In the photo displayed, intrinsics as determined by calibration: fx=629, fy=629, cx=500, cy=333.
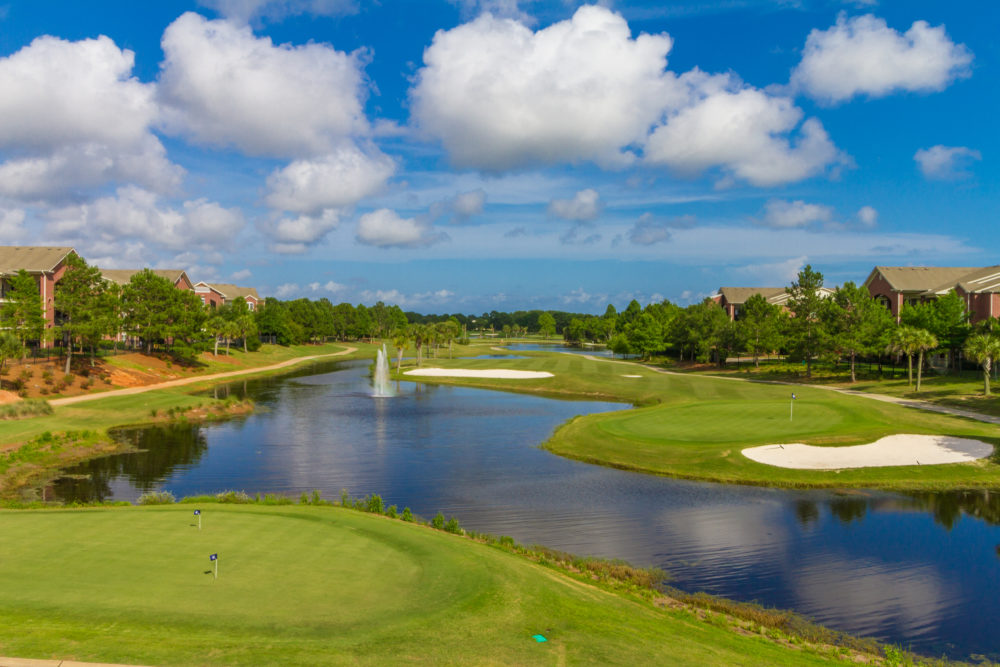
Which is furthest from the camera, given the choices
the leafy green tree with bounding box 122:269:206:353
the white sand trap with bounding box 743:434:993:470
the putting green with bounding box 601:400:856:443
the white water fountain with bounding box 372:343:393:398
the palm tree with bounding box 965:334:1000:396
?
the leafy green tree with bounding box 122:269:206:353

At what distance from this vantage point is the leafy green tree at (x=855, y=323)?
68812 millimetres

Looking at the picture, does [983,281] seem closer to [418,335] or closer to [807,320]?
[807,320]

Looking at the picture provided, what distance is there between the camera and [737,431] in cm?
3859

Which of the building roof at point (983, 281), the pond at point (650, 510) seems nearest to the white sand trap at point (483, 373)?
the pond at point (650, 510)

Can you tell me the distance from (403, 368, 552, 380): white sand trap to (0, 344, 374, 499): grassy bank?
94.1 feet

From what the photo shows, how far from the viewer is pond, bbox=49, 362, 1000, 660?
698 inches

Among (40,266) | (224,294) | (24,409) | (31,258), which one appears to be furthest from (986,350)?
(224,294)

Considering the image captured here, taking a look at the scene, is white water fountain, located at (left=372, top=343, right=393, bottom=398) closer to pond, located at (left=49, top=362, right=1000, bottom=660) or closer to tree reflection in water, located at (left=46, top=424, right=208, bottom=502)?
pond, located at (left=49, top=362, right=1000, bottom=660)

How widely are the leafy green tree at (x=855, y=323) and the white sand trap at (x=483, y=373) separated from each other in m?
33.1

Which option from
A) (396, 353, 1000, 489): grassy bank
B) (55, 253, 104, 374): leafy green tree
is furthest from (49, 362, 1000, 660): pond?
(55, 253, 104, 374): leafy green tree

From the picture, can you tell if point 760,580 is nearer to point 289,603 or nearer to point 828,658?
point 828,658

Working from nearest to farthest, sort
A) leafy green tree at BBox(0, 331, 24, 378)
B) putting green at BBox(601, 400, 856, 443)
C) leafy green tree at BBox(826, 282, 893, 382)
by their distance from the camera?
putting green at BBox(601, 400, 856, 443) < leafy green tree at BBox(0, 331, 24, 378) < leafy green tree at BBox(826, 282, 893, 382)

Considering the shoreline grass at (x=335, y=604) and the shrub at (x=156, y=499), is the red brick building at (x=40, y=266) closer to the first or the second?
the shrub at (x=156, y=499)

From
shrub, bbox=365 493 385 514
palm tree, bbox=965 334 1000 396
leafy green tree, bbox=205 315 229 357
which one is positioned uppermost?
leafy green tree, bbox=205 315 229 357
